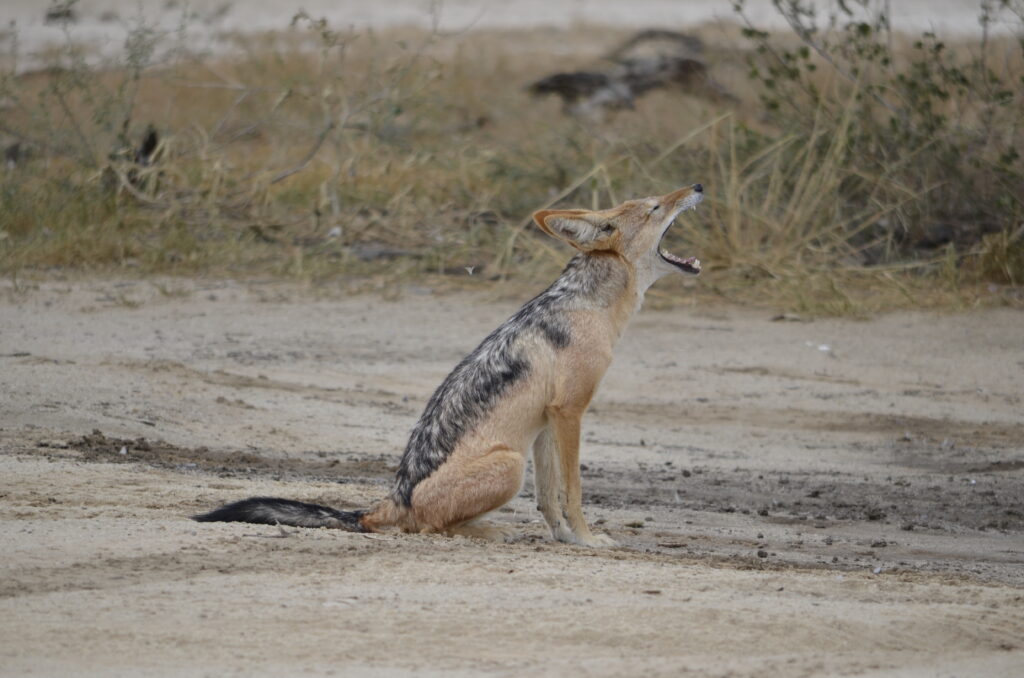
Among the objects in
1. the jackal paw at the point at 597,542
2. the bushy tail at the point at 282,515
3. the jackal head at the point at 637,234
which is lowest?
the jackal paw at the point at 597,542

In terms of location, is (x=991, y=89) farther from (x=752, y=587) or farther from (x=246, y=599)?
(x=246, y=599)

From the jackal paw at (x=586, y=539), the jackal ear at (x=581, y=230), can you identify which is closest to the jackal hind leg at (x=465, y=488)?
the jackal paw at (x=586, y=539)

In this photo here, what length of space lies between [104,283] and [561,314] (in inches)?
295

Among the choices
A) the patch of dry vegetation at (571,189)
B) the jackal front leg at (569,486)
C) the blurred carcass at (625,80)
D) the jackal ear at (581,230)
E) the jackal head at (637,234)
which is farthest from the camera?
the blurred carcass at (625,80)

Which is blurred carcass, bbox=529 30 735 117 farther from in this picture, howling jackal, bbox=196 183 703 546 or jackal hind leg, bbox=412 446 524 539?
jackal hind leg, bbox=412 446 524 539

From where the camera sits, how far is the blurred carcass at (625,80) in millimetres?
20844

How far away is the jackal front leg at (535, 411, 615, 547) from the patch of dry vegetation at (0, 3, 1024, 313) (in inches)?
216

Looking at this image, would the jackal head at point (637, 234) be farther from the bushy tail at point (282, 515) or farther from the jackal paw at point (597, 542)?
the bushy tail at point (282, 515)

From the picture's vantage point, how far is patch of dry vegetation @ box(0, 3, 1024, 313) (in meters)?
12.3

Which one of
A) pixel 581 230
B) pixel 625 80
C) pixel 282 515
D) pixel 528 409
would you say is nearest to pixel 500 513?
pixel 528 409

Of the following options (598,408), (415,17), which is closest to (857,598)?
(598,408)

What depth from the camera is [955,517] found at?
7.03m

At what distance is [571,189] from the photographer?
11.4 metres

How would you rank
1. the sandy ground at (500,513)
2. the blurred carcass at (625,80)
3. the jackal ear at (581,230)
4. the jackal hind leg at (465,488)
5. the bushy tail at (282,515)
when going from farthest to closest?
the blurred carcass at (625,80), the jackal ear at (581,230), the jackal hind leg at (465,488), the bushy tail at (282,515), the sandy ground at (500,513)
